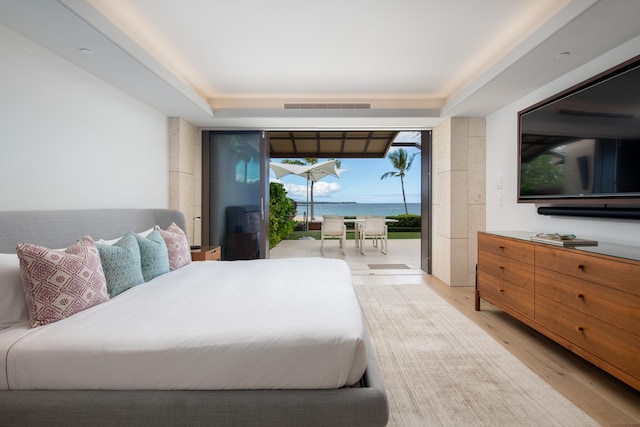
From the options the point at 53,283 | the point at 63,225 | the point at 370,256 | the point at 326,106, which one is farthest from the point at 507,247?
the point at 370,256

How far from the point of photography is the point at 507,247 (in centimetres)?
301

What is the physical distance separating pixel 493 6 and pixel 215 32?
2.31m

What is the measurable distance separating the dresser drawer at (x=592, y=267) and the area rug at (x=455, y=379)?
2.40ft

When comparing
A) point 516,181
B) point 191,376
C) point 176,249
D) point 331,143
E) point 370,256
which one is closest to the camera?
point 191,376

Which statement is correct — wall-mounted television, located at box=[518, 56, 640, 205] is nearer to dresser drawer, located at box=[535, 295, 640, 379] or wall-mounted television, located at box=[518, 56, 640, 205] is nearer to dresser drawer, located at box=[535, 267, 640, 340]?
dresser drawer, located at box=[535, 267, 640, 340]

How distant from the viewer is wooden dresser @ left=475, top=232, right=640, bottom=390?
1769 millimetres

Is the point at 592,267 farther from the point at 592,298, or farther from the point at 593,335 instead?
the point at 593,335

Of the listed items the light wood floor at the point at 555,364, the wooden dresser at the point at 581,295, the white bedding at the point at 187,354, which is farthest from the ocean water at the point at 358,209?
the white bedding at the point at 187,354

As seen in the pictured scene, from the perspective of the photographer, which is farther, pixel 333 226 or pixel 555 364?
pixel 333 226

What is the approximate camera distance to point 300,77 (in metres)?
3.80

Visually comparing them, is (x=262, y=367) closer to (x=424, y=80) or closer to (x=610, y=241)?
(x=610, y=241)

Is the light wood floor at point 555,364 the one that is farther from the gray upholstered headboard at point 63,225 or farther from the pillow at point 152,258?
the gray upholstered headboard at point 63,225

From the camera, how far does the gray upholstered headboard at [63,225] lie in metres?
2.00

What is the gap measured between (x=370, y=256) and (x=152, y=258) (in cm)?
520
